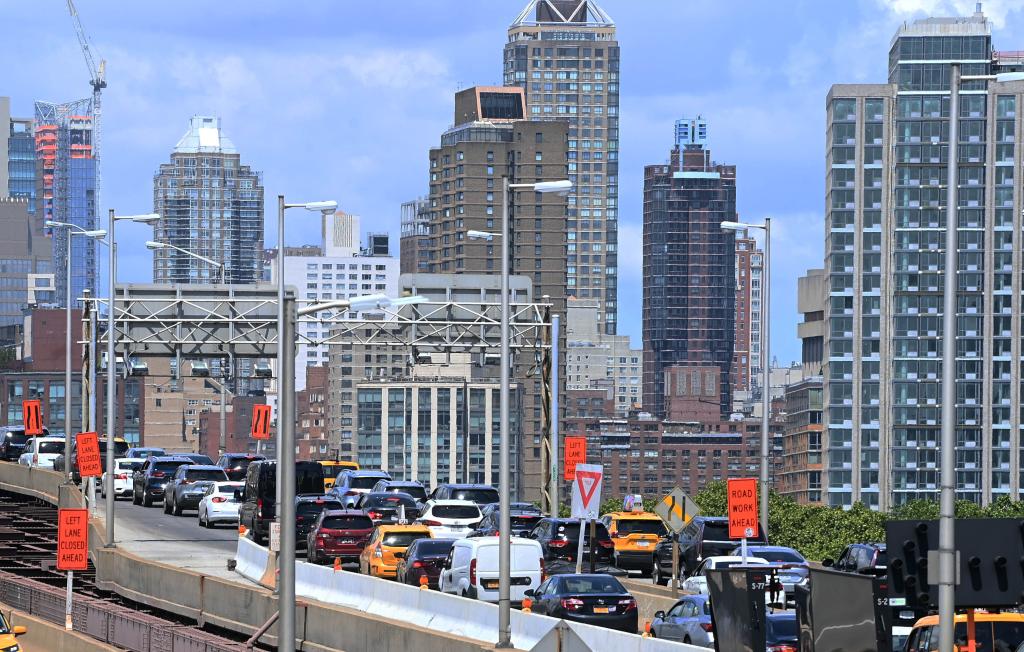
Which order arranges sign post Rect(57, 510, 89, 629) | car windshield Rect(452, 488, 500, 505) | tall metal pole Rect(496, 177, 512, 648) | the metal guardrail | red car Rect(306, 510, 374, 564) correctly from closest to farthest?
tall metal pole Rect(496, 177, 512, 648) → the metal guardrail → sign post Rect(57, 510, 89, 629) → red car Rect(306, 510, 374, 564) → car windshield Rect(452, 488, 500, 505)

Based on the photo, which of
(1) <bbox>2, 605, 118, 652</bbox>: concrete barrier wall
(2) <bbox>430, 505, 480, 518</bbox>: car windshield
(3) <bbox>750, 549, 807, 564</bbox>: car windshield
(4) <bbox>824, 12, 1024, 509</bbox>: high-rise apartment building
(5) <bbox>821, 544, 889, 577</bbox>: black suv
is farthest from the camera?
(4) <bbox>824, 12, 1024, 509</bbox>: high-rise apartment building

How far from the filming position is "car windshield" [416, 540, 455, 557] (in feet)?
121

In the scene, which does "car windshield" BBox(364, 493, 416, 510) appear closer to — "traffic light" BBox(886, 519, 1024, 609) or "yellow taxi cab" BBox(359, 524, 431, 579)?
"yellow taxi cab" BBox(359, 524, 431, 579)

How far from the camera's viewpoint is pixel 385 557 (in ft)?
129

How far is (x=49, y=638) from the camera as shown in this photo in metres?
38.0

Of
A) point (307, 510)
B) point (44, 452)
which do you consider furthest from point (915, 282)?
point (307, 510)

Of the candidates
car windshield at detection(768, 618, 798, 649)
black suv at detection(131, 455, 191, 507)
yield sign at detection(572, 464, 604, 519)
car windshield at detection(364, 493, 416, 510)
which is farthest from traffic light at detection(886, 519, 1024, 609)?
black suv at detection(131, 455, 191, 507)

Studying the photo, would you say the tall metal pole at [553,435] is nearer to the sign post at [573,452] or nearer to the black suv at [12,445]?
the sign post at [573,452]

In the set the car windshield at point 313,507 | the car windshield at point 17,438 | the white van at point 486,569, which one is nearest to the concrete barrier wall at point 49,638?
the white van at point 486,569

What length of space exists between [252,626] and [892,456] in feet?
449

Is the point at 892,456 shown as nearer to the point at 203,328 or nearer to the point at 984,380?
the point at 984,380

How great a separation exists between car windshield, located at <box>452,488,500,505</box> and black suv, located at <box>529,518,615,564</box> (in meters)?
8.27

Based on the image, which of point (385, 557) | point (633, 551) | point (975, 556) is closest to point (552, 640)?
point (975, 556)

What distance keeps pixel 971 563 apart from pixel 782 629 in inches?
241
